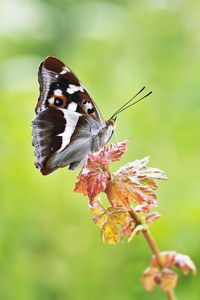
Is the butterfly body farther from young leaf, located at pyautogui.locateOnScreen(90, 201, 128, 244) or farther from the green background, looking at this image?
the green background

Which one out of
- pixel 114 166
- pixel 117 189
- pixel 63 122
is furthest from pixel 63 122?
pixel 114 166

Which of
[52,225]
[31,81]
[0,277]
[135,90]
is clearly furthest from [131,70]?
[0,277]

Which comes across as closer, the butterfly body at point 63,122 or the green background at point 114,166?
the butterfly body at point 63,122

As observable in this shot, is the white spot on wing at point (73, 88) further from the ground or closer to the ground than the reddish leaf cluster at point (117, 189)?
further from the ground

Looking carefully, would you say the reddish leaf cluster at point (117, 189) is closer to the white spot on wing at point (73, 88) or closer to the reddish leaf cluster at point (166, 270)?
the reddish leaf cluster at point (166, 270)

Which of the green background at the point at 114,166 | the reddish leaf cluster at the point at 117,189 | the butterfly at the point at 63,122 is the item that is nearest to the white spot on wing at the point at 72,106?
the butterfly at the point at 63,122

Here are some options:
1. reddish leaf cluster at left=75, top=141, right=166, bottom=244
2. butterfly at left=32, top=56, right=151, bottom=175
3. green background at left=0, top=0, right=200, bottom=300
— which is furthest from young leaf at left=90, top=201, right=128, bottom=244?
green background at left=0, top=0, right=200, bottom=300

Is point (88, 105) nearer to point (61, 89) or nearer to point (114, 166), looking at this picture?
point (61, 89)
